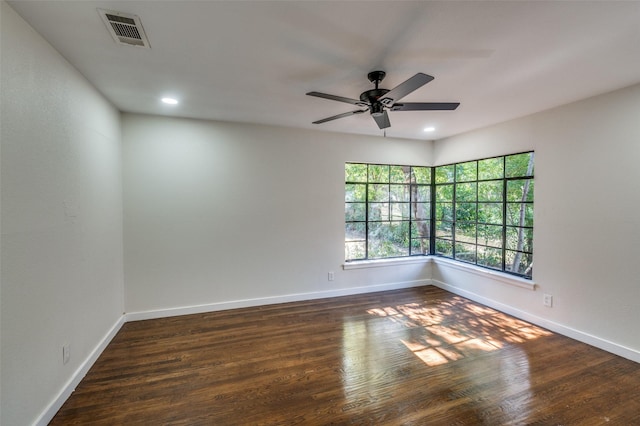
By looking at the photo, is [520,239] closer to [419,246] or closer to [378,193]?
[419,246]

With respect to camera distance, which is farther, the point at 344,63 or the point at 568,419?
the point at 344,63

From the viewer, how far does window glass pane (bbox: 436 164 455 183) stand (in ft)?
15.8

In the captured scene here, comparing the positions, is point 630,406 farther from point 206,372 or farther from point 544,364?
point 206,372

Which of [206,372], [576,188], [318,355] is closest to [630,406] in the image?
[576,188]

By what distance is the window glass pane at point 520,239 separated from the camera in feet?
12.0

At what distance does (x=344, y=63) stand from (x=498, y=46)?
1081mm

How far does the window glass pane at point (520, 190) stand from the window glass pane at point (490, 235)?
46cm

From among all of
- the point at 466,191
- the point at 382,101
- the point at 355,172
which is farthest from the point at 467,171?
the point at 382,101

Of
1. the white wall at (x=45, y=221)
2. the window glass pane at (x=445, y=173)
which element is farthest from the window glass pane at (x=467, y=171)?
the white wall at (x=45, y=221)

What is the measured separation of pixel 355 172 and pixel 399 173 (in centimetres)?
87

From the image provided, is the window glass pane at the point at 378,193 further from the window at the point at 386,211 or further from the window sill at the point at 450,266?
the window sill at the point at 450,266

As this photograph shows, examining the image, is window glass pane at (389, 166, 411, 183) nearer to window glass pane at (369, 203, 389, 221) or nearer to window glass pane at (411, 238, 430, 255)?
window glass pane at (369, 203, 389, 221)

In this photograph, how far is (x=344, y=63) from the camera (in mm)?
2213

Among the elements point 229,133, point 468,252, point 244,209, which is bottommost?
point 468,252
